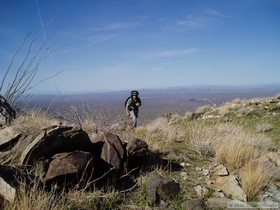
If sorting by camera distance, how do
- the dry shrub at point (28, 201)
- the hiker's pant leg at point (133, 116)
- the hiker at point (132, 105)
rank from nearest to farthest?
1. the dry shrub at point (28, 201)
2. the hiker's pant leg at point (133, 116)
3. the hiker at point (132, 105)

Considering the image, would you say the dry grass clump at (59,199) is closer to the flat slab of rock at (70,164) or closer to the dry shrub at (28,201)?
the dry shrub at (28,201)

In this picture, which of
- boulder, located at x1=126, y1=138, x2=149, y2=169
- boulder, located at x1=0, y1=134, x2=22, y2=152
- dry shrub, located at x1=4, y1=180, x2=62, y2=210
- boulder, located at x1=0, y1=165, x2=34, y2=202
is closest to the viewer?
dry shrub, located at x1=4, y1=180, x2=62, y2=210

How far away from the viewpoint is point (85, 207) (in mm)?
3676

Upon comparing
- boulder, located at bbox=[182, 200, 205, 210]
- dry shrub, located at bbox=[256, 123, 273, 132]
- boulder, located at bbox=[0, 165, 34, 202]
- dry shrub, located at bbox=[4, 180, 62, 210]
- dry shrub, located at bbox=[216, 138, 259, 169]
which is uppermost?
boulder, located at bbox=[0, 165, 34, 202]

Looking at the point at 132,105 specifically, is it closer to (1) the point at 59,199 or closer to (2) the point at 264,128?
(2) the point at 264,128

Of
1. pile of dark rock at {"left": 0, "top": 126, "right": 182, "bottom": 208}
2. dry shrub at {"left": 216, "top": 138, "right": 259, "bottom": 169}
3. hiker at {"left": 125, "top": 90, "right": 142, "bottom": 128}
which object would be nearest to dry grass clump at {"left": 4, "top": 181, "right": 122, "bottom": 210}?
pile of dark rock at {"left": 0, "top": 126, "right": 182, "bottom": 208}

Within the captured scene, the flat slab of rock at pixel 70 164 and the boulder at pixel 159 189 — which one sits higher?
the flat slab of rock at pixel 70 164

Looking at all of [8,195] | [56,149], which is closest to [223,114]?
[56,149]

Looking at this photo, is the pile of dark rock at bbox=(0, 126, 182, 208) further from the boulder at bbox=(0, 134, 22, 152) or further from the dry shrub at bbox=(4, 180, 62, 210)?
the dry shrub at bbox=(4, 180, 62, 210)

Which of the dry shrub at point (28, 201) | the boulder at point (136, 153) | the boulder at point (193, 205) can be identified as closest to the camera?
the dry shrub at point (28, 201)

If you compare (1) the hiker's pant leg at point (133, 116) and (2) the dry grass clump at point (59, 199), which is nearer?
(2) the dry grass clump at point (59, 199)

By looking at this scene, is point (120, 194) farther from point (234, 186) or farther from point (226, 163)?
point (226, 163)

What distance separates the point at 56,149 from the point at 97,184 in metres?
0.88

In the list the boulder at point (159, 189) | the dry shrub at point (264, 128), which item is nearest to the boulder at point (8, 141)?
the boulder at point (159, 189)
